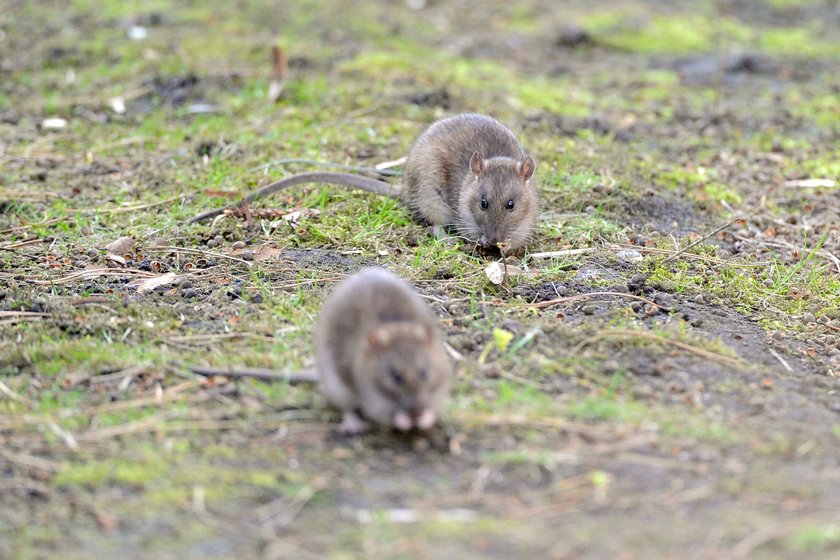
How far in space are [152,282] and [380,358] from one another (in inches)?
95.9

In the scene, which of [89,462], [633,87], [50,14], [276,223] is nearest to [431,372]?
[89,462]

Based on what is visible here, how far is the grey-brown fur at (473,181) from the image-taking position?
23.8ft

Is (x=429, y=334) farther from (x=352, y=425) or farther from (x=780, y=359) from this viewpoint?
(x=780, y=359)

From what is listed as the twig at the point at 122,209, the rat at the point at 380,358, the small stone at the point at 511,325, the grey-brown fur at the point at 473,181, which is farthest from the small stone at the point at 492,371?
the twig at the point at 122,209

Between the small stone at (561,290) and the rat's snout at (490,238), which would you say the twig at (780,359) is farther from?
the rat's snout at (490,238)

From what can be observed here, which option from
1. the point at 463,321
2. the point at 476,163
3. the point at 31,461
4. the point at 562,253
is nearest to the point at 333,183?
the point at 476,163

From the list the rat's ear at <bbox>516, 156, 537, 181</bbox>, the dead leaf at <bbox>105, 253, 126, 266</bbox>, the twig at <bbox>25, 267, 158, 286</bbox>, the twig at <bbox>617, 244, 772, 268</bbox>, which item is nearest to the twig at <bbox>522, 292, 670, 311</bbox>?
the twig at <bbox>617, 244, 772, 268</bbox>

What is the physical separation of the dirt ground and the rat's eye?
300mm

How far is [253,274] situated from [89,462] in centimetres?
224

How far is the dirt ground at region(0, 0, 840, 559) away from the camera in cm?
407

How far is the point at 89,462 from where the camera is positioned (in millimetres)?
4441

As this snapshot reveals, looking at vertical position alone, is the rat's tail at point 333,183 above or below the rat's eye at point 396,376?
below

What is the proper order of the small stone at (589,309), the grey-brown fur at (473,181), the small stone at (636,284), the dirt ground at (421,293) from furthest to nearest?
the grey-brown fur at (473,181), the small stone at (636,284), the small stone at (589,309), the dirt ground at (421,293)

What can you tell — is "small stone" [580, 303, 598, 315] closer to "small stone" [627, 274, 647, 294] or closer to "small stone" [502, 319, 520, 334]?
"small stone" [627, 274, 647, 294]
